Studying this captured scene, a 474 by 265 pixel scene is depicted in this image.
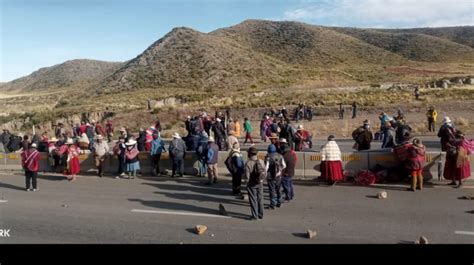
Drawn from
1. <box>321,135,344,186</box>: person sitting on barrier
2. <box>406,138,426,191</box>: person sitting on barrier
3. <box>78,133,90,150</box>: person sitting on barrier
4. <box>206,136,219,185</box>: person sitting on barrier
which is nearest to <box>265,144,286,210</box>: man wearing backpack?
<box>321,135,344,186</box>: person sitting on barrier

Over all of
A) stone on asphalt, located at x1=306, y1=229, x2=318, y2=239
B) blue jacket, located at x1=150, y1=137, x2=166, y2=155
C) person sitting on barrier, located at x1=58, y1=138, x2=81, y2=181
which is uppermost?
blue jacket, located at x1=150, y1=137, x2=166, y2=155

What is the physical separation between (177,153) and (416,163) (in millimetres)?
7074

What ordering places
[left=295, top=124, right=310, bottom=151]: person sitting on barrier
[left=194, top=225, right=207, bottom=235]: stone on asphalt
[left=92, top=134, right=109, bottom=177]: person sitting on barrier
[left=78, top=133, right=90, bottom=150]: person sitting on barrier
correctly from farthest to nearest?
1. [left=78, top=133, right=90, bottom=150]: person sitting on barrier
2. [left=295, top=124, right=310, bottom=151]: person sitting on barrier
3. [left=92, top=134, right=109, bottom=177]: person sitting on barrier
4. [left=194, top=225, right=207, bottom=235]: stone on asphalt

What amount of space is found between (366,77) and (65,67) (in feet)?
439

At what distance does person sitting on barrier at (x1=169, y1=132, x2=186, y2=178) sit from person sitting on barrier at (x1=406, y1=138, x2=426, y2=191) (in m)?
6.81

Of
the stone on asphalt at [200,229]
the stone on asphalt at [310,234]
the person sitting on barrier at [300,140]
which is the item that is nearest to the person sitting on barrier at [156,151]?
the person sitting on barrier at [300,140]

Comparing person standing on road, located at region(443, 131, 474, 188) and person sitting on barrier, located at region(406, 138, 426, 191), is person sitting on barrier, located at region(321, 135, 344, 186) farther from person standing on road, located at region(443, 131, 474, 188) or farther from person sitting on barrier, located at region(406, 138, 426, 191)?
person standing on road, located at region(443, 131, 474, 188)

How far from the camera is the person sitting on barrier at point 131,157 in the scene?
15.6m

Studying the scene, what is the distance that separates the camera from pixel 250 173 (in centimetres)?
1023

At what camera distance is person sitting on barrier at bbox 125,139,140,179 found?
1563 cm

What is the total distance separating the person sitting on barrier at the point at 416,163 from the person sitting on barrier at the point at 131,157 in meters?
8.34

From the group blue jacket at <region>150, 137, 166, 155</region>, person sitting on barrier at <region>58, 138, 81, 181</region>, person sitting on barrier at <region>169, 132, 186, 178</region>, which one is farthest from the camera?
blue jacket at <region>150, 137, 166, 155</region>

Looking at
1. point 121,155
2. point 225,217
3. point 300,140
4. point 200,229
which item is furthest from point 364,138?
point 200,229
